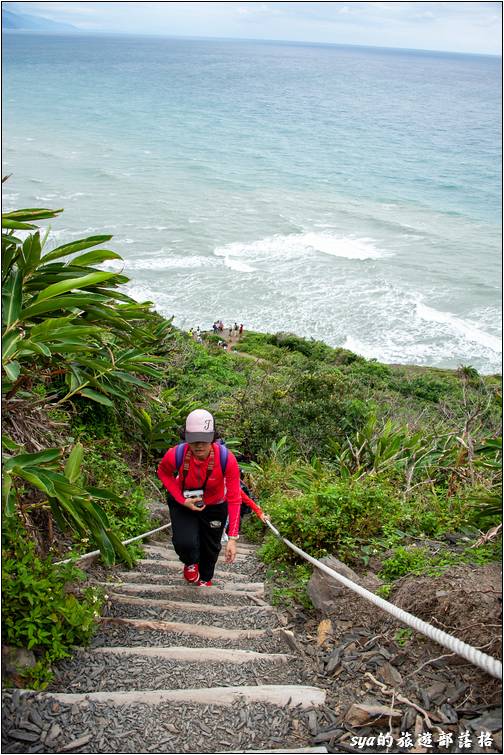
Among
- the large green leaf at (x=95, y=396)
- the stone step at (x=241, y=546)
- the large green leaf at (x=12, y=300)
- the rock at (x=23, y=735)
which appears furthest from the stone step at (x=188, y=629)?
the large green leaf at (x=95, y=396)

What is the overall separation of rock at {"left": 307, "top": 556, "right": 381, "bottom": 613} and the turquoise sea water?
516 cm

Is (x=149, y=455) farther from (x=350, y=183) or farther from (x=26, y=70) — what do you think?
(x=26, y=70)

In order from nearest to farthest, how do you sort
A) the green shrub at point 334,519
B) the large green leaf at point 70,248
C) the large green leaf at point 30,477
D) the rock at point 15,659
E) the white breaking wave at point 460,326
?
the rock at point 15,659, the large green leaf at point 30,477, the green shrub at point 334,519, the large green leaf at point 70,248, the white breaking wave at point 460,326

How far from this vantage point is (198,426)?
3.92 metres

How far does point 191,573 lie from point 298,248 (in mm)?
41485

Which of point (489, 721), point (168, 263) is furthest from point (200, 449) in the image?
point (168, 263)

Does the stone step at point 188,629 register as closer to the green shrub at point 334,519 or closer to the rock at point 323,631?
the rock at point 323,631

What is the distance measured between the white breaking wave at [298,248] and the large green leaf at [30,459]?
1498 inches

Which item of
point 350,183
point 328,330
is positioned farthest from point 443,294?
point 350,183

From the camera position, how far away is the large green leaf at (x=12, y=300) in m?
4.18

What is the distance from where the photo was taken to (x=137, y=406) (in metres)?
7.43

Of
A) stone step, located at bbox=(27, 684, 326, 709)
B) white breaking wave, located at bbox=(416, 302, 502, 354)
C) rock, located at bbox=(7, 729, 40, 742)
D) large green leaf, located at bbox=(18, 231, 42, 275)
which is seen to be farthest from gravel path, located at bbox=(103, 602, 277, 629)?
white breaking wave, located at bbox=(416, 302, 502, 354)

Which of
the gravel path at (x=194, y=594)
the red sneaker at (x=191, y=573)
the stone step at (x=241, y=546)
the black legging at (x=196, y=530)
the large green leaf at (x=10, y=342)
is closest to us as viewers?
the large green leaf at (x=10, y=342)

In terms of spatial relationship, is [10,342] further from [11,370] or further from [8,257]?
[8,257]
